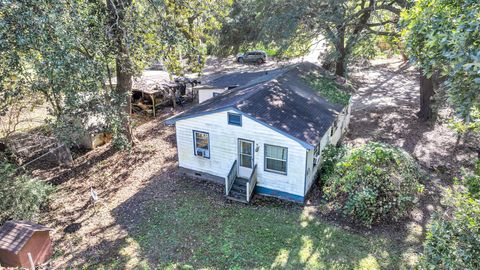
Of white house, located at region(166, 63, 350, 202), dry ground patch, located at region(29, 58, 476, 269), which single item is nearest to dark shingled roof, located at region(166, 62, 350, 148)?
white house, located at region(166, 63, 350, 202)

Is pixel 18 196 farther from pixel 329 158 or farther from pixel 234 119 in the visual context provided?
pixel 329 158

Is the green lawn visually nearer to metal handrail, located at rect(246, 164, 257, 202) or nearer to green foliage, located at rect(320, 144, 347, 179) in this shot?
metal handrail, located at rect(246, 164, 257, 202)

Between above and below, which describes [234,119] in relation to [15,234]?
above

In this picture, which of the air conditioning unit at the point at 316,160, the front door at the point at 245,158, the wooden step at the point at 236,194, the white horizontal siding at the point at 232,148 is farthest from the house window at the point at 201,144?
the air conditioning unit at the point at 316,160

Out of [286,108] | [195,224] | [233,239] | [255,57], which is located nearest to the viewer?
[233,239]

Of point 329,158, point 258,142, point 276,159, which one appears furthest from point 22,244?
point 329,158

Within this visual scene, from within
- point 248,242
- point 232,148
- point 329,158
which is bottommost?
point 248,242

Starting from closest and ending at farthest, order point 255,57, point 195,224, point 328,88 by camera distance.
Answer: point 195,224 < point 328,88 < point 255,57
